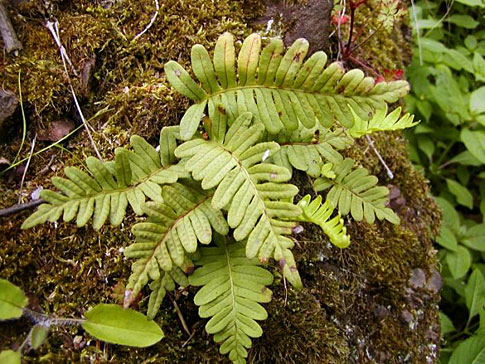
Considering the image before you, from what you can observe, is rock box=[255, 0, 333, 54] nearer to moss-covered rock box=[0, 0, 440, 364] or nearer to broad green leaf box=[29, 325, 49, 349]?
moss-covered rock box=[0, 0, 440, 364]

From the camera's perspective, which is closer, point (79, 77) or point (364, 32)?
point (79, 77)

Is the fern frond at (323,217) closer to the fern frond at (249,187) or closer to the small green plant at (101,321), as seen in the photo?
the fern frond at (249,187)

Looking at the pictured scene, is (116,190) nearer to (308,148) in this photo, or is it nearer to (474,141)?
(308,148)

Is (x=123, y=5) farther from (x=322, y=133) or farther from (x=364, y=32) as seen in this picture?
(x=364, y=32)

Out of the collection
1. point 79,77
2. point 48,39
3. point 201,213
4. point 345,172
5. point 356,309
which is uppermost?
point 48,39

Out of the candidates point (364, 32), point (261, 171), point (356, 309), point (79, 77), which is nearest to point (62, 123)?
point (79, 77)

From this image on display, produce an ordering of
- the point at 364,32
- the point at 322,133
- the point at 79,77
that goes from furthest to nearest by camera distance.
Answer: the point at 364,32 → the point at 79,77 → the point at 322,133

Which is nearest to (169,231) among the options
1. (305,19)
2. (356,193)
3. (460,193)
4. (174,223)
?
(174,223)
